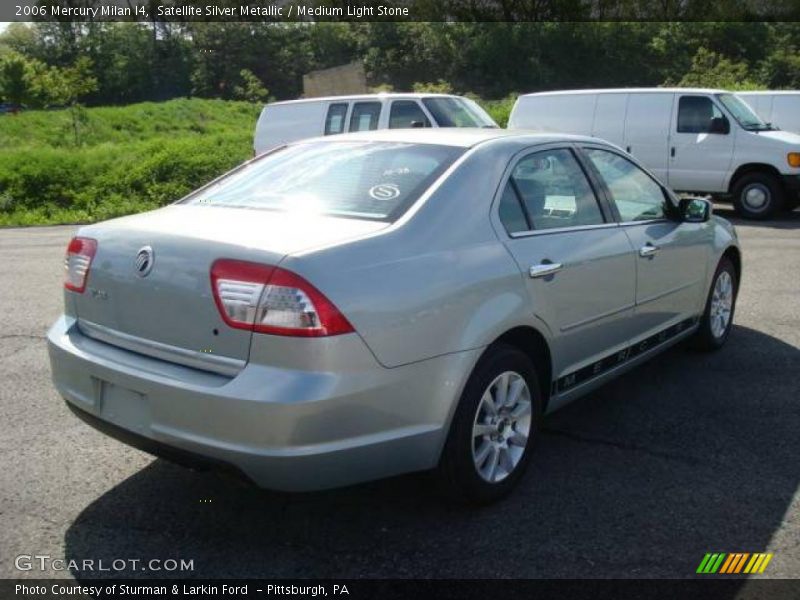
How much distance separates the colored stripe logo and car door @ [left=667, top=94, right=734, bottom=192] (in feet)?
36.5

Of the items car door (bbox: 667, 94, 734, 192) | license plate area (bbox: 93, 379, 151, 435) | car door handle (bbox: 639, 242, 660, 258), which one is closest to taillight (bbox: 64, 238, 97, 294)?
license plate area (bbox: 93, 379, 151, 435)

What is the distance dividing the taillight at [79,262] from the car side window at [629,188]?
2.67 meters

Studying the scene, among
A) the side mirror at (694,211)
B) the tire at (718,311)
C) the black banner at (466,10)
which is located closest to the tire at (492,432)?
the side mirror at (694,211)

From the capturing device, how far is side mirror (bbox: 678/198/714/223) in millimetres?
5043

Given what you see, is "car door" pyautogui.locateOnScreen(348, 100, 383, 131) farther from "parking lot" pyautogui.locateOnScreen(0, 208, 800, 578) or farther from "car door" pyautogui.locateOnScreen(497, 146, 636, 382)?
"car door" pyautogui.locateOnScreen(497, 146, 636, 382)

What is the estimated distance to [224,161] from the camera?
20.4 m

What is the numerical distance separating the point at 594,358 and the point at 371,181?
5.08ft

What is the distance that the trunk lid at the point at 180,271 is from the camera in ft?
9.67

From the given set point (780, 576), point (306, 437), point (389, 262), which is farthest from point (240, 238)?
point (780, 576)

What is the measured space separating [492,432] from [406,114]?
35.5ft

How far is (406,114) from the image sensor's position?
13.6m

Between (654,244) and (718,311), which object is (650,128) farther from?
(654,244)

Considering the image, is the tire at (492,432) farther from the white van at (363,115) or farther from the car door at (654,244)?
the white van at (363,115)

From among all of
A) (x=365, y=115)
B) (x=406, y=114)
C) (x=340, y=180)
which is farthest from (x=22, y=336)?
(x=365, y=115)
